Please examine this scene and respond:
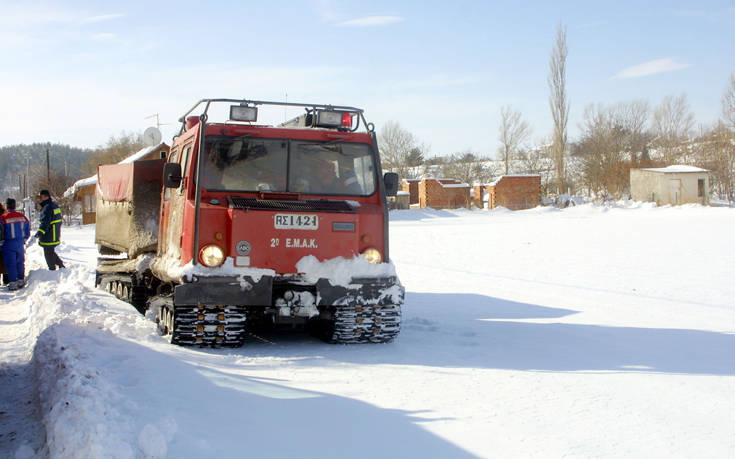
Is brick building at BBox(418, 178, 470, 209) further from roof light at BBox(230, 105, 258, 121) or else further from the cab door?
roof light at BBox(230, 105, 258, 121)

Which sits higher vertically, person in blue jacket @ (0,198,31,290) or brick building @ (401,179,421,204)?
brick building @ (401,179,421,204)

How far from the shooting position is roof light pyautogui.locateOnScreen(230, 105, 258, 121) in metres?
7.49

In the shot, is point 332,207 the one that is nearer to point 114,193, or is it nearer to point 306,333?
point 306,333

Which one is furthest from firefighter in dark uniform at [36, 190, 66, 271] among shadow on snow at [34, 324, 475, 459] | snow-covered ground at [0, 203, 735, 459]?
shadow on snow at [34, 324, 475, 459]

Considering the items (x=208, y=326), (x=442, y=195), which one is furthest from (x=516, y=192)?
(x=208, y=326)

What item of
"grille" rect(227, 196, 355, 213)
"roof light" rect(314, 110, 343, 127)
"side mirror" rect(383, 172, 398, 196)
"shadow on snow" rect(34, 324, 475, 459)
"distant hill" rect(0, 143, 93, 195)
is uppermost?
"distant hill" rect(0, 143, 93, 195)

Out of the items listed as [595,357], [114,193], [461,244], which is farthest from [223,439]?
[461,244]

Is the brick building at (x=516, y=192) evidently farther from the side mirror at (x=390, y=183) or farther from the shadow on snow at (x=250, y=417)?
the shadow on snow at (x=250, y=417)

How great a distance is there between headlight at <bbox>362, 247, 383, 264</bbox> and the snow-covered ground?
3.14ft

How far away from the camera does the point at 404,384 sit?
17.9 feet

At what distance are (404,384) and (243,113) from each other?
3.74m

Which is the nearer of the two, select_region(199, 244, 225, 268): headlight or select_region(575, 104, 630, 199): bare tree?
select_region(199, 244, 225, 268): headlight

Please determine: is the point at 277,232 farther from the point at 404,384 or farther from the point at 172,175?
the point at 404,384

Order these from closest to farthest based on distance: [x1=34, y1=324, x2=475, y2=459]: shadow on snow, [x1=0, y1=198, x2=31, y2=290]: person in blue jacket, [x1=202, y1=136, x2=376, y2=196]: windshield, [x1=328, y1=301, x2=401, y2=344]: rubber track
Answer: [x1=34, y1=324, x2=475, y2=459]: shadow on snow → [x1=328, y1=301, x2=401, y2=344]: rubber track → [x1=202, y1=136, x2=376, y2=196]: windshield → [x1=0, y1=198, x2=31, y2=290]: person in blue jacket
